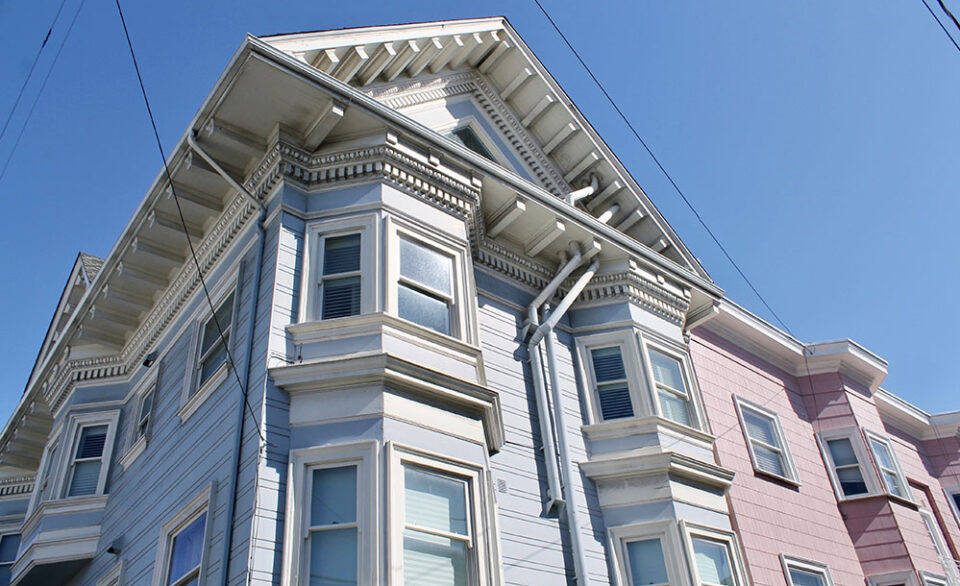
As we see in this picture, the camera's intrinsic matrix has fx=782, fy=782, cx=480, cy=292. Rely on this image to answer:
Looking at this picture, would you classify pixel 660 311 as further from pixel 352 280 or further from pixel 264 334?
pixel 264 334

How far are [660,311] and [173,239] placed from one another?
7713 millimetres

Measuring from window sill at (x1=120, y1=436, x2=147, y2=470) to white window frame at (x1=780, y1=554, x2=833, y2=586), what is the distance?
392 inches

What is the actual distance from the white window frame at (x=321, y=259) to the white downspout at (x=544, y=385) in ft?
9.92

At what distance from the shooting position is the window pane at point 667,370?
12.3 metres

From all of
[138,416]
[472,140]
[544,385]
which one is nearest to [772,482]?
[544,385]

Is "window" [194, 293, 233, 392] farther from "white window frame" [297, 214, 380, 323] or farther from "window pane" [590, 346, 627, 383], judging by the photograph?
"window pane" [590, 346, 627, 383]

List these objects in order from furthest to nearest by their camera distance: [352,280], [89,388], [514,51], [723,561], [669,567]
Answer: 1. [514,51]
2. [89,388]
3. [723,561]
4. [669,567]
5. [352,280]

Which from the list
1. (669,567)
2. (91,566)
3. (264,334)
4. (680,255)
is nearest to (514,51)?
(680,255)

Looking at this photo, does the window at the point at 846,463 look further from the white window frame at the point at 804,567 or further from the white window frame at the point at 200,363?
the white window frame at the point at 200,363

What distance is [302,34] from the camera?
10414 millimetres

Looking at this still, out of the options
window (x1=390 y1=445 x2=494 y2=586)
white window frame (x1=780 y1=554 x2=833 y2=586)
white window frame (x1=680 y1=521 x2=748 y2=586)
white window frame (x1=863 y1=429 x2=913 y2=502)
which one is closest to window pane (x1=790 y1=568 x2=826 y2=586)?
white window frame (x1=780 y1=554 x2=833 y2=586)

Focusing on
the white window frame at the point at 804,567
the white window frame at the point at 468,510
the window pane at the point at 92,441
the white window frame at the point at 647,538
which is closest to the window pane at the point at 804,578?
the white window frame at the point at 804,567

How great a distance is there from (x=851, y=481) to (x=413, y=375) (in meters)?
11.6

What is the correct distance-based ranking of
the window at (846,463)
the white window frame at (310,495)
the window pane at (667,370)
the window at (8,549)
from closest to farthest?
the white window frame at (310,495) → the window pane at (667,370) → the window at (846,463) → the window at (8,549)
